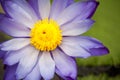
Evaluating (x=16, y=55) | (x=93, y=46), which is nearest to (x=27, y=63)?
(x=16, y=55)

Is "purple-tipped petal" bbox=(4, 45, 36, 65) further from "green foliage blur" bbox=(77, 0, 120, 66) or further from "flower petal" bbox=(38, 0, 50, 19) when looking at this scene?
"green foliage blur" bbox=(77, 0, 120, 66)

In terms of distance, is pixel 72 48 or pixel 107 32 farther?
pixel 107 32

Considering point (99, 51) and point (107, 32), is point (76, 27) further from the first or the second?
point (107, 32)

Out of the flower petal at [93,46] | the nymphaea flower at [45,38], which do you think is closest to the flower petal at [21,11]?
the nymphaea flower at [45,38]

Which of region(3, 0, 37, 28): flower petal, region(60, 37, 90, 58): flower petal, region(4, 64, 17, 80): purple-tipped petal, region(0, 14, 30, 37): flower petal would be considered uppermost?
region(3, 0, 37, 28): flower petal

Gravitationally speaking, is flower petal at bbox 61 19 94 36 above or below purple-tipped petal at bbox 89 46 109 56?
above

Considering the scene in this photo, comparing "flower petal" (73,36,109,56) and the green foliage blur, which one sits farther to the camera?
the green foliage blur

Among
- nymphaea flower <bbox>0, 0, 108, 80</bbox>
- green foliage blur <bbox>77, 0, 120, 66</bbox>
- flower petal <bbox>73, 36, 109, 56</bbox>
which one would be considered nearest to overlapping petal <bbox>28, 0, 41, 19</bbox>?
nymphaea flower <bbox>0, 0, 108, 80</bbox>

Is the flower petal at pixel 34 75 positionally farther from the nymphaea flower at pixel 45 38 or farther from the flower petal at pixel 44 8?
the flower petal at pixel 44 8
